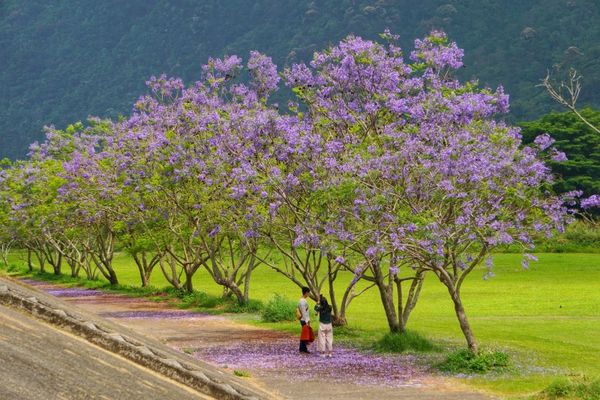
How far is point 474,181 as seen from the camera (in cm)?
2381

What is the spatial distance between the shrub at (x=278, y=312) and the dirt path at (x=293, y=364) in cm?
150

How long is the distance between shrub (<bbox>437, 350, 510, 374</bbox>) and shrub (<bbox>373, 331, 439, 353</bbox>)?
360cm

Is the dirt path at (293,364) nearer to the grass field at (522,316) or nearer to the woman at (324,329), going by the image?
the woman at (324,329)

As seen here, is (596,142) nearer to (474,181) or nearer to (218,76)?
(218,76)

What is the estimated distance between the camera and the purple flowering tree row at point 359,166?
79.3ft

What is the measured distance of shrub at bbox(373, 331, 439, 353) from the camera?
2856 centimetres

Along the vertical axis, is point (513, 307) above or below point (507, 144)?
below

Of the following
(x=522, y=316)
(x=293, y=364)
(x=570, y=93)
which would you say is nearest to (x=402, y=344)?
(x=293, y=364)

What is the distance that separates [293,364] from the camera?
25.9m

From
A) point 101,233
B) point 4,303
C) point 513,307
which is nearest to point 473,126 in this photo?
point 4,303

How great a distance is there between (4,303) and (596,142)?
4482 inches

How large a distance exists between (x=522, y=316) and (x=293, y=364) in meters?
18.7

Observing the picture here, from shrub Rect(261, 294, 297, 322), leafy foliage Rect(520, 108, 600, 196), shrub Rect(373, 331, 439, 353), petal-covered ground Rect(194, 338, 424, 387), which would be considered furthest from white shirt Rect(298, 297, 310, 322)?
leafy foliage Rect(520, 108, 600, 196)

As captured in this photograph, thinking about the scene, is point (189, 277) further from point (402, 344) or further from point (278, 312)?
point (402, 344)
